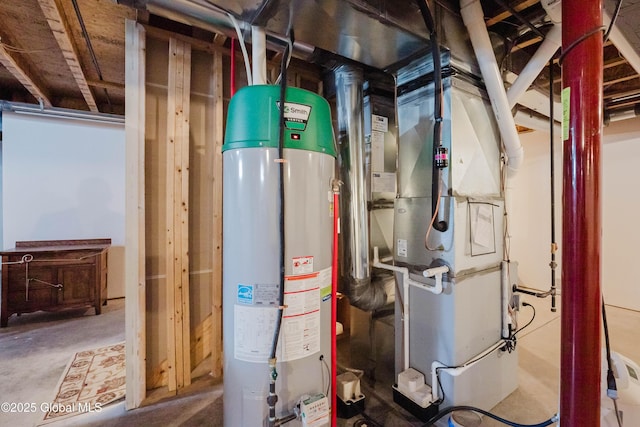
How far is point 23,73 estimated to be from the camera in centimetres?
267

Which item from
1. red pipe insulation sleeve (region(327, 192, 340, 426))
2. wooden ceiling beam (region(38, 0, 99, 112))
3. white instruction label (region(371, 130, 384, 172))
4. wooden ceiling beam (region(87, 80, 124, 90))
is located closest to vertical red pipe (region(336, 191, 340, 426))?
red pipe insulation sleeve (region(327, 192, 340, 426))

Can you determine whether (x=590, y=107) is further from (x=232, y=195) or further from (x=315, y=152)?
(x=232, y=195)

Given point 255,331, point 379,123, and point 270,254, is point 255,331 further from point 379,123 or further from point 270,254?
point 379,123

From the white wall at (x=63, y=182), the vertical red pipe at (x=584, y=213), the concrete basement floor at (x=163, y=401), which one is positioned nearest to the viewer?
the vertical red pipe at (x=584, y=213)

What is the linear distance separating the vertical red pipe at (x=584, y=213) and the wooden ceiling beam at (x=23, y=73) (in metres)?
3.66

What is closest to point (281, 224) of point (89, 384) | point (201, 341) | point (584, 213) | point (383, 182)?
point (584, 213)

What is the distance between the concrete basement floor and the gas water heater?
30.3 inches

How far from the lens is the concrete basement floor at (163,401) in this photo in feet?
5.85

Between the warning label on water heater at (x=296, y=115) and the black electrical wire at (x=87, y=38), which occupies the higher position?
the black electrical wire at (x=87, y=38)

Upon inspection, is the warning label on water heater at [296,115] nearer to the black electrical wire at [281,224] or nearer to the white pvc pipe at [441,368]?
the black electrical wire at [281,224]

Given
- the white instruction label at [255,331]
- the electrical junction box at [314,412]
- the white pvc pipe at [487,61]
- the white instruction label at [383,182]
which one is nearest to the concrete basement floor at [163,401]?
the electrical junction box at [314,412]

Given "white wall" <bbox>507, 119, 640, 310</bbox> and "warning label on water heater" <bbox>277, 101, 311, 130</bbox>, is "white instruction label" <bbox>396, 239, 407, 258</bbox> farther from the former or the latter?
"white wall" <bbox>507, 119, 640, 310</bbox>

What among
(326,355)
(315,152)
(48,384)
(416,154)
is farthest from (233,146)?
(48,384)

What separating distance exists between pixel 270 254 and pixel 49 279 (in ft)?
11.4
